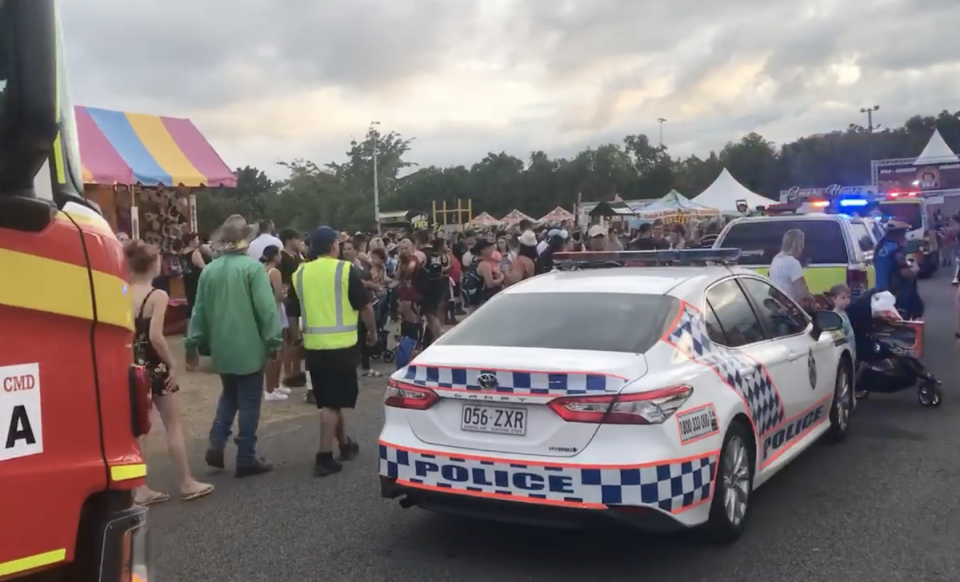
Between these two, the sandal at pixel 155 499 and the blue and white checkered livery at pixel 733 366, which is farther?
the sandal at pixel 155 499

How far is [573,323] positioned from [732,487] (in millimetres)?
1259

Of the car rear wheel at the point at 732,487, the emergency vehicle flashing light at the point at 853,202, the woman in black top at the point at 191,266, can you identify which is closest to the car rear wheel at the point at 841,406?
the car rear wheel at the point at 732,487

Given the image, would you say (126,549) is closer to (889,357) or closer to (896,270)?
(889,357)

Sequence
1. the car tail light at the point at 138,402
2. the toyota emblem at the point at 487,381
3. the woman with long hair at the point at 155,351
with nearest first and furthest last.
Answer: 1. the car tail light at the point at 138,402
2. the toyota emblem at the point at 487,381
3. the woman with long hair at the point at 155,351

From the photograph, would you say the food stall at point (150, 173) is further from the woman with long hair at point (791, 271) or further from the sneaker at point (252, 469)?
the woman with long hair at point (791, 271)

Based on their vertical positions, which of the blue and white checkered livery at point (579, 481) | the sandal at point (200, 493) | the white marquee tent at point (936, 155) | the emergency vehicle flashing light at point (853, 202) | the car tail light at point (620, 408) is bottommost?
the sandal at point (200, 493)

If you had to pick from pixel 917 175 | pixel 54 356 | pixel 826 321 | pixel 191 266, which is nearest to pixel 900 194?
pixel 917 175

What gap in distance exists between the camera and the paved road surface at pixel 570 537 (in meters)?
4.60

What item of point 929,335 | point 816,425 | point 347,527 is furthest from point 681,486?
point 929,335

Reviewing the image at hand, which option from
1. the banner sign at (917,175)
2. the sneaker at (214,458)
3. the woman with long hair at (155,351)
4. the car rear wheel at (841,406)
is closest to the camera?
the woman with long hair at (155,351)

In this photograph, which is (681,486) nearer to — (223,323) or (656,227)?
(223,323)

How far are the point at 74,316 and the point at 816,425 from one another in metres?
5.63

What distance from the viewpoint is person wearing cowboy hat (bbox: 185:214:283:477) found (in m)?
6.48

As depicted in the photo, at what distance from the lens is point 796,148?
83438 mm
